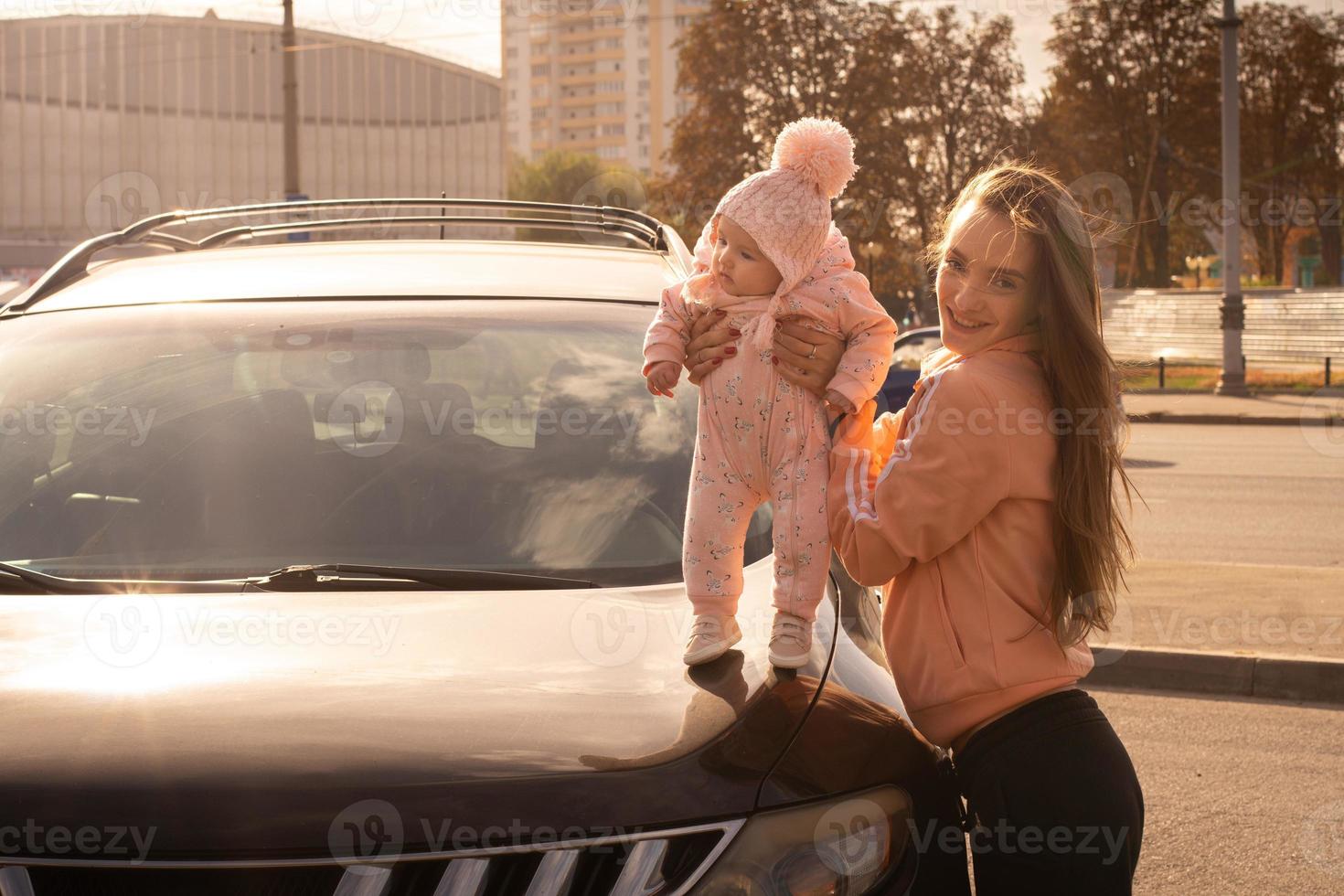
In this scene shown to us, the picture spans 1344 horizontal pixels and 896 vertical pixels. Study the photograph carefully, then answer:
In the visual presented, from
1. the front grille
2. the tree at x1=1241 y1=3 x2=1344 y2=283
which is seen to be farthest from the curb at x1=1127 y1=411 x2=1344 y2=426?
the tree at x1=1241 y1=3 x2=1344 y2=283

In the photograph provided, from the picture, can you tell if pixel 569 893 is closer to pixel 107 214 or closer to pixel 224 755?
pixel 224 755

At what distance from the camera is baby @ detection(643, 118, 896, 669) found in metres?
2.47

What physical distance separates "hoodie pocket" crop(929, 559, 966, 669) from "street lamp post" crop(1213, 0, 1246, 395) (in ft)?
77.1

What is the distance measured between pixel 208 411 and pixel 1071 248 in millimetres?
1713

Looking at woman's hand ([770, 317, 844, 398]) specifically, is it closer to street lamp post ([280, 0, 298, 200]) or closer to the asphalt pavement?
the asphalt pavement

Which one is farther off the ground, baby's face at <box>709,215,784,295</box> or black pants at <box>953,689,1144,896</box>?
baby's face at <box>709,215,784,295</box>

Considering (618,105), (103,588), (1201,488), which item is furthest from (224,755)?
(618,105)

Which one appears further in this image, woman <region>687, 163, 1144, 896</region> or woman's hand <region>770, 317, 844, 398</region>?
woman's hand <region>770, 317, 844, 398</region>

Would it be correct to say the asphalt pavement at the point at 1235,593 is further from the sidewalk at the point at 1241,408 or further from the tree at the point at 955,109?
the tree at the point at 955,109

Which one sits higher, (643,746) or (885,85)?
(885,85)

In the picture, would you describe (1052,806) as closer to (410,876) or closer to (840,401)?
(840,401)

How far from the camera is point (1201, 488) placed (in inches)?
564

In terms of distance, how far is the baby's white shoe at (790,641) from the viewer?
2.29 meters

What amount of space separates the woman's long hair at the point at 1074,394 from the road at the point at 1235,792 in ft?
5.69
